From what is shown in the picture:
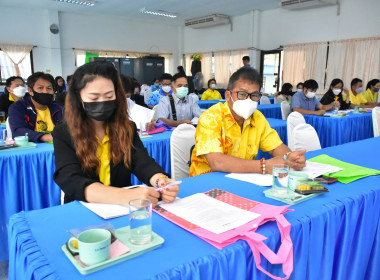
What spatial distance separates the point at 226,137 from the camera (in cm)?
184

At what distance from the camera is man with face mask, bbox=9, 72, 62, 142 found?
258 cm

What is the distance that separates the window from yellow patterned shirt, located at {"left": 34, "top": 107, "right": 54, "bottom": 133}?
26.1ft

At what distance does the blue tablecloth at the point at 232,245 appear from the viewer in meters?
0.77

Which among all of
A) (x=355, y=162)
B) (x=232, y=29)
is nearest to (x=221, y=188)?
(x=355, y=162)

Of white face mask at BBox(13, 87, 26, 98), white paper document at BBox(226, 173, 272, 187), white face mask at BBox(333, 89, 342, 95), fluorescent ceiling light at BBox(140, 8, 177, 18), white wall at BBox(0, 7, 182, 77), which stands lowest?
white paper document at BBox(226, 173, 272, 187)

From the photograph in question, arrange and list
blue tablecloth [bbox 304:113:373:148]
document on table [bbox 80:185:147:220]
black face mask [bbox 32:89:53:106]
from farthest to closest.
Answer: blue tablecloth [bbox 304:113:373:148] < black face mask [bbox 32:89:53:106] < document on table [bbox 80:185:147:220]

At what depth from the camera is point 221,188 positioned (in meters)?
Answer: 1.35

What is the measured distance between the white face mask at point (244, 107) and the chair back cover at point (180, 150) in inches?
19.8

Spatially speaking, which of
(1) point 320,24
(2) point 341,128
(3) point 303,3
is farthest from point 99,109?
(1) point 320,24

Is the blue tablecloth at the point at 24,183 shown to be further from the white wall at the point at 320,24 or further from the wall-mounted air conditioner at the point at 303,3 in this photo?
the white wall at the point at 320,24

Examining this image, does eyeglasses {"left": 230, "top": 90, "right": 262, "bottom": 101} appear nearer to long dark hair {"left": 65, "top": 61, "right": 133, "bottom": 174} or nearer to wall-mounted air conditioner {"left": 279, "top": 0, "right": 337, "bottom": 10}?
long dark hair {"left": 65, "top": 61, "right": 133, "bottom": 174}

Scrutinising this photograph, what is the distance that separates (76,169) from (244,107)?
1.00m

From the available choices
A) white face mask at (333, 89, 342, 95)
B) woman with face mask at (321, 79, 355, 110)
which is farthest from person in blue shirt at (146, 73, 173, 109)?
white face mask at (333, 89, 342, 95)

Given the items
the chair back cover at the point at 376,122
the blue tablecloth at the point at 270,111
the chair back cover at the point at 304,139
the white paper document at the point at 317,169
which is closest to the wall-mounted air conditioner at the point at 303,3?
the blue tablecloth at the point at 270,111
